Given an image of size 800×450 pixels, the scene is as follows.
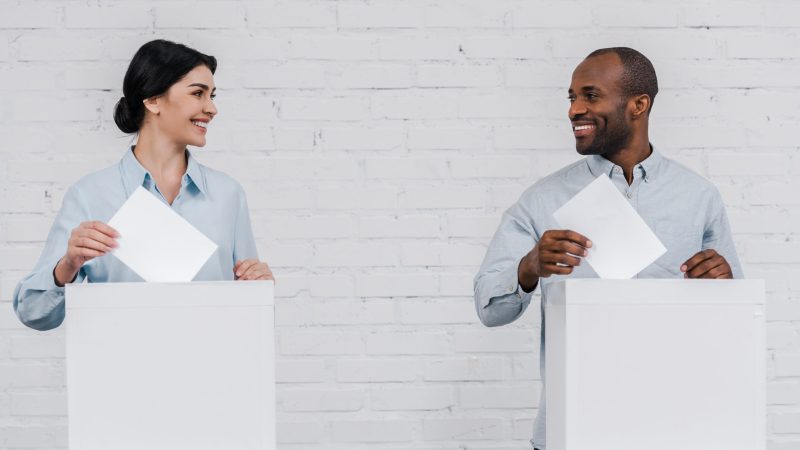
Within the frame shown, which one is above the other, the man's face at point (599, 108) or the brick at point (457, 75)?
the brick at point (457, 75)

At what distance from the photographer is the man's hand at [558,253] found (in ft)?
4.55

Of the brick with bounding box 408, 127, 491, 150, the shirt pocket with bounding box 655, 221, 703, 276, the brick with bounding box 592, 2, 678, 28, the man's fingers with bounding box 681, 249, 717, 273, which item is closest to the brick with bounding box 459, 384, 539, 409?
the brick with bounding box 408, 127, 491, 150

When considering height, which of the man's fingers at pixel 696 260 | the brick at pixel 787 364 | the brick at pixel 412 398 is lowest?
the brick at pixel 412 398

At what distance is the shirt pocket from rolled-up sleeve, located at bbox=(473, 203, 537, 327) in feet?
0.77

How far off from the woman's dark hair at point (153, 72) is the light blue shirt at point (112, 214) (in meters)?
0.11

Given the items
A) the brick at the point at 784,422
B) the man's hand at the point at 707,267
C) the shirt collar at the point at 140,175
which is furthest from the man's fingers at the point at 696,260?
the brick at the point at 784,422

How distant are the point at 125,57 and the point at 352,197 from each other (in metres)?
0.65

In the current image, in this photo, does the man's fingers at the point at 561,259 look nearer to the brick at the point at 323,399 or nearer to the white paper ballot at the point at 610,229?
the white paper ballot at the point at 610,229

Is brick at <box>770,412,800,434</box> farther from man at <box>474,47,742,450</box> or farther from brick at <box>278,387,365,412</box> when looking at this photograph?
brick at <box>278,387,365,412</box>

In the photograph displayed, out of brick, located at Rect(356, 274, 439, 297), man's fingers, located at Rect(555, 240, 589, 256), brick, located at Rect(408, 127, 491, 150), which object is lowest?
brick, located at Rect(356, 274, 439, 297)

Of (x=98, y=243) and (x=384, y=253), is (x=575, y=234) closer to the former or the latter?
(x=98, y=243)

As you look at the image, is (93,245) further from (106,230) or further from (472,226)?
(472,226)

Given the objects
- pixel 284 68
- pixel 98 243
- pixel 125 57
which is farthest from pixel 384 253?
pixel 98 243

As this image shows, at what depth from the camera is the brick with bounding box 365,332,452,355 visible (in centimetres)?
241
